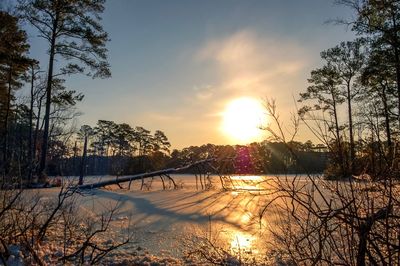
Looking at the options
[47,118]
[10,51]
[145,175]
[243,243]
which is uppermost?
[10,51]

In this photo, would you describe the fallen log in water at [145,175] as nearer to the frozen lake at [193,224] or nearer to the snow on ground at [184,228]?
the frozen lake at [193,224]

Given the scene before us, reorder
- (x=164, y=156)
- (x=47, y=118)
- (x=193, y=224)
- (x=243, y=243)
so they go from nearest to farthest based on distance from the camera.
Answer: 1. (x=243, y=243)
2. (x=193, y=224)
3. (x=47, y=118)
4. (x=164, y=156)

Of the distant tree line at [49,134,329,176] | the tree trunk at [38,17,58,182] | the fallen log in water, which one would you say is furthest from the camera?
the tree trunk at [38,17,58,182]

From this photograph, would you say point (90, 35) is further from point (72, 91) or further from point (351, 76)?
point (351, 76)

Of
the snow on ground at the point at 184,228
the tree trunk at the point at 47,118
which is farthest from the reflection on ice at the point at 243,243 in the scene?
the tree trunk at the point at 47,118

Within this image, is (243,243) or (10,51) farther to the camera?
(10,51)

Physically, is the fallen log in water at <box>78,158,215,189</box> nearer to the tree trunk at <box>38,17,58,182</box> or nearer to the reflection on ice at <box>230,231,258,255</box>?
the tree trunk at <box>38,17,58,182</box>

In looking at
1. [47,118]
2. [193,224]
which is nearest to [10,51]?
[47,118]

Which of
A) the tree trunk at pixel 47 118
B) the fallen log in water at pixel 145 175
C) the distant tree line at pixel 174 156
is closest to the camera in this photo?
the distant tree line at pixel 174 156

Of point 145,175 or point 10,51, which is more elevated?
point 10,51

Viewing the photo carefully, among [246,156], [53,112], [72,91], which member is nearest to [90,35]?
[72,91]

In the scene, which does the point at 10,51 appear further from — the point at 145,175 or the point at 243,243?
the point at 243,243

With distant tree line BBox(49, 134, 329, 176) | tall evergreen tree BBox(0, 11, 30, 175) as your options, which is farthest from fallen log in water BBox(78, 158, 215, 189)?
tall evergreen tree BBox(0, 11, 30, 175)

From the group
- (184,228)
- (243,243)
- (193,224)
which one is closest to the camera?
(243,243)
